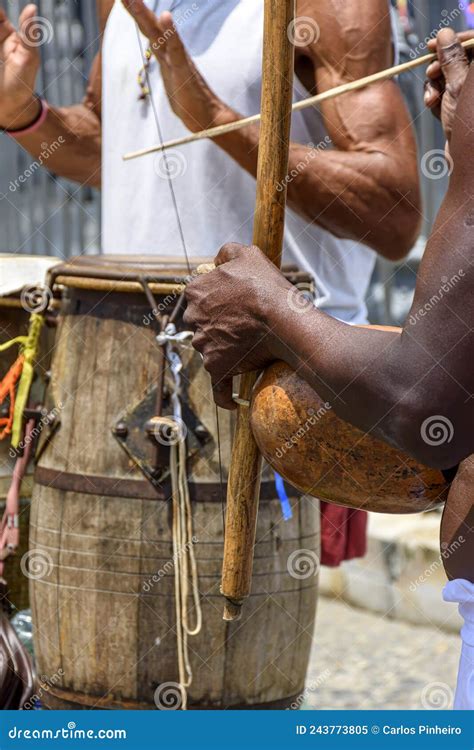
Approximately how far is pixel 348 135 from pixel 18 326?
3.41ft

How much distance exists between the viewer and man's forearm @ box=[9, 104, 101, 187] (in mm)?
3957

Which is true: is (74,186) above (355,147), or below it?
below

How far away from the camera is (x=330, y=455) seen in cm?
193

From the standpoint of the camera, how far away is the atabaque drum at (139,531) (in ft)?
9.11

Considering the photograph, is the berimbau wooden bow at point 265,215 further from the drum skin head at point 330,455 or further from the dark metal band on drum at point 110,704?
the dark metal band on drum at point 110,704

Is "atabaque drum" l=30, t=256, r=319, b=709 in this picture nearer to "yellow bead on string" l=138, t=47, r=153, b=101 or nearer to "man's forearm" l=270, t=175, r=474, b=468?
"yellow bead on string" l=138, t=47, r=153, b=101

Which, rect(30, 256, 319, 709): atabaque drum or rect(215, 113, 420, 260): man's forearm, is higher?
rect(215, 113, 420, 260): man's forearm

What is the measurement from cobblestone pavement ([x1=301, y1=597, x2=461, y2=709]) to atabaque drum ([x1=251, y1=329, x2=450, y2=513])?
237 centimetres

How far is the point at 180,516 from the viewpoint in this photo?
2.77 meters

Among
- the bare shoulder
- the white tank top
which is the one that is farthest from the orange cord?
the bare shoulder

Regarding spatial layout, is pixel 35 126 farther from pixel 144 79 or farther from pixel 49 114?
pixel 144 79

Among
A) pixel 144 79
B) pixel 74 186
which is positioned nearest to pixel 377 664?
pixel 144 79
